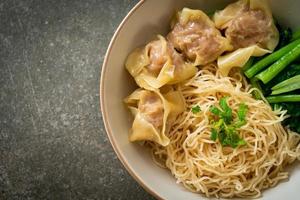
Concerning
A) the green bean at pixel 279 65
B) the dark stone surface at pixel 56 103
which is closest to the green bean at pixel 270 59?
the green bean at pixel 279 65

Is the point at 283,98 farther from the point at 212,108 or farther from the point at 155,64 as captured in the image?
the point at 155,64

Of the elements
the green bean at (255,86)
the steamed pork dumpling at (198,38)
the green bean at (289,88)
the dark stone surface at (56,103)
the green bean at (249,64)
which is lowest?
the dark stone surface at (56,103)

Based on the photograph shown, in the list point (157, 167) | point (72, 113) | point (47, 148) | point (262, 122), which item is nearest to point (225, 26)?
point (262, 122)

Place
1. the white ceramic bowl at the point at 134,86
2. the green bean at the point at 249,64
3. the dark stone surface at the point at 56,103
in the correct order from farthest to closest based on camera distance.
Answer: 1. the dark stone surface at the point at 56,103
2. the green bean at the point at 249,64
3. the white ceramic bowl at the point at 134,86

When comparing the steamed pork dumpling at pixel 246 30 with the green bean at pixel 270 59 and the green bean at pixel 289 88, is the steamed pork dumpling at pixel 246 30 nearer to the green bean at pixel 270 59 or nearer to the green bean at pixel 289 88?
the green bean at pixel 270 59

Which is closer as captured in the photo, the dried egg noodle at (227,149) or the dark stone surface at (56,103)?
the dried egg noodle at (227,149)

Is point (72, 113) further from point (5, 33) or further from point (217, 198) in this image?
point (217, 198)

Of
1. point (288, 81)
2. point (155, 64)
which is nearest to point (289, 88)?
point (288, 81)

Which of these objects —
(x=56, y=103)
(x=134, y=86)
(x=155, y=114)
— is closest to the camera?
(x=155, y=114)
